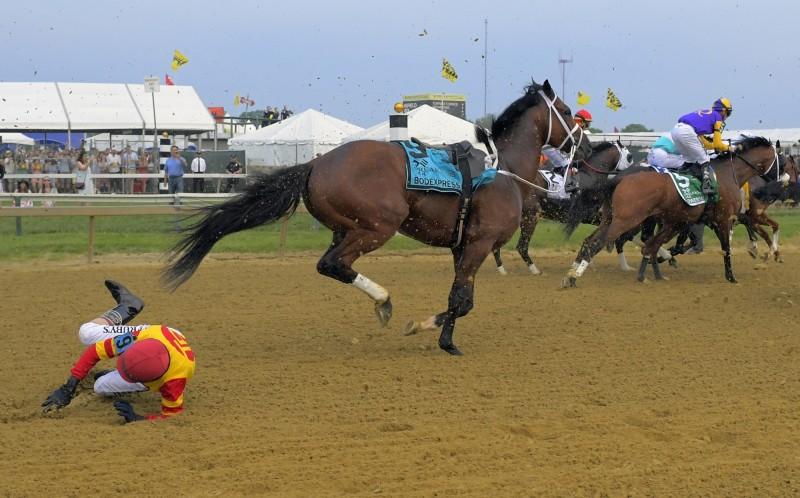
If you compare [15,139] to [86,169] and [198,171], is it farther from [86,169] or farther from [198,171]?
[198,171]

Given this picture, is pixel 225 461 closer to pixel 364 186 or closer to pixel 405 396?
pixel 405 396

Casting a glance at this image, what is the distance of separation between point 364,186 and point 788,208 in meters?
21.3

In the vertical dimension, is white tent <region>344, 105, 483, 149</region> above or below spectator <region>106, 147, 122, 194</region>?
above

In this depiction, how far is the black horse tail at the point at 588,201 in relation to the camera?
12.8 metres

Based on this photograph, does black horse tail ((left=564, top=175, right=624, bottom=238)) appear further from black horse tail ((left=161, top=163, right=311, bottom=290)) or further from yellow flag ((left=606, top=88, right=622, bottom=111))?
yellow flag ((left=606, top=88, right=622, bottom=111))

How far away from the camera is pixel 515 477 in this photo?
198 inches

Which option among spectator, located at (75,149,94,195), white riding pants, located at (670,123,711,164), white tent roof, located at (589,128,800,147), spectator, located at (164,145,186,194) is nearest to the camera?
white riding pants, located at (670,123,711,164)

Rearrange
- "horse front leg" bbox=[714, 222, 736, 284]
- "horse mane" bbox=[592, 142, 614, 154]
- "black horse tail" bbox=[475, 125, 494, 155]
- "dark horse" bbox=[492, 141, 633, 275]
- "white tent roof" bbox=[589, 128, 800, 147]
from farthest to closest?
"white tent roof" bbox=[589, 128, 800, 147], "horse mane" bbox=[592, 142, 614, 154], "dark horse" bbox=[492, 141, 633, 275], "horse front leg" bbox=[714, 222, 736, 284], "black horse tail" bbox=[475, 125, 494, 155]

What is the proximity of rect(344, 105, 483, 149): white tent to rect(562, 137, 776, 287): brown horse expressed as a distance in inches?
425

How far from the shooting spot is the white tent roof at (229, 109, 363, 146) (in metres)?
27.3

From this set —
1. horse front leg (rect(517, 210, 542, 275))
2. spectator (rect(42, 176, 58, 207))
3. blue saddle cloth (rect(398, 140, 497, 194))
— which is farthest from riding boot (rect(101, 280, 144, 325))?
spectator (rect(42, 176, 58, 207))

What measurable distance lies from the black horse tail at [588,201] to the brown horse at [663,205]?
0.02m

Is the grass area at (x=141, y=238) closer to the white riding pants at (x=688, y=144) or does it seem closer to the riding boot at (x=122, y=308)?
the white riding pants at (x=688, y=144)

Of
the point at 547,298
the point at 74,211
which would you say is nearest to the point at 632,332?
the point at 547,298
